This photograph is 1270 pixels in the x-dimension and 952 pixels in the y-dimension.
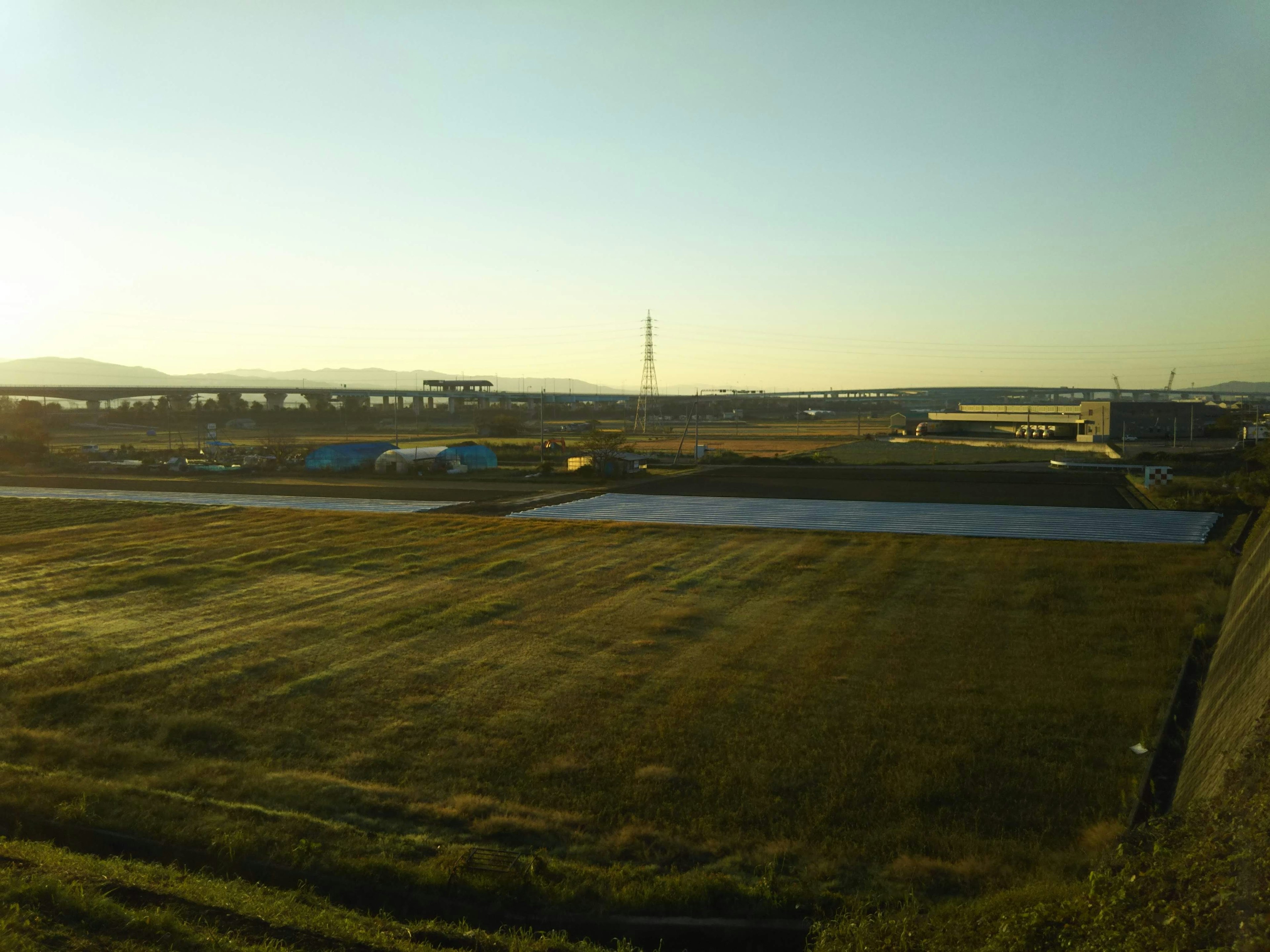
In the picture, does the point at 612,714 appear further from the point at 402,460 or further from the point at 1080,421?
the point at 1080,421

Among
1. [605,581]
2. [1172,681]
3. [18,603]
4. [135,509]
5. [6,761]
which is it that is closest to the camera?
[6,761]

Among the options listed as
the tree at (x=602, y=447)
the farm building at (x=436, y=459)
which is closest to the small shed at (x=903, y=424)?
the tree at (x=602, y=447)

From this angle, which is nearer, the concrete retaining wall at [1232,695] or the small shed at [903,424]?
the concrete retaining wall at [1232,695]

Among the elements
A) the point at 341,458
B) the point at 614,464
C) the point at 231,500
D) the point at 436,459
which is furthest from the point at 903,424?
the point at 231,500

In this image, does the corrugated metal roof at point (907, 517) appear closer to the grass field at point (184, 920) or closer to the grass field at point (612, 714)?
the grass field at point (612, 714)

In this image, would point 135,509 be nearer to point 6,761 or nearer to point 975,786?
point 6,761

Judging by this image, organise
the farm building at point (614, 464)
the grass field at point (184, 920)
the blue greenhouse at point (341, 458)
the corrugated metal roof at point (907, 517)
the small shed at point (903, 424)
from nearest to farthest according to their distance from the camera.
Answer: the grass field at point (184, 920) < the corrugated metal roof at point (907, 517) < the farm building at point (614, 464) < the blue greenhouse at point (341, 458) < the small shed at point (903, 424)

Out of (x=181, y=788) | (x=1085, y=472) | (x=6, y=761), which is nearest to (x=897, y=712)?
(x=181, y=788)
